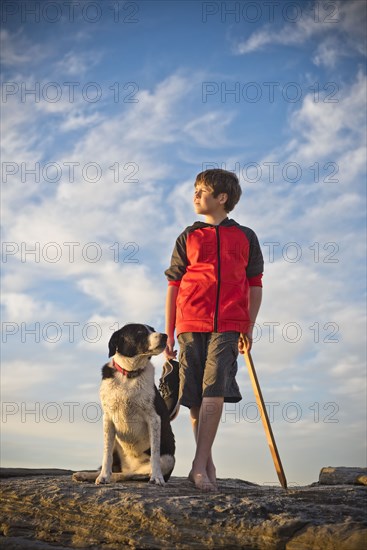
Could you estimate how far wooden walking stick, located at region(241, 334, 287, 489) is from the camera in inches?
269

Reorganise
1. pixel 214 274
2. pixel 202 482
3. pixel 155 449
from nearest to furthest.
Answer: pixel 202 482 → pixel 155 449 → pixel 214 274

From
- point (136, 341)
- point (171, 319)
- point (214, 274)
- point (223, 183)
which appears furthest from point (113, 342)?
point (223, 183)

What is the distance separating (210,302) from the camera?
6562 mm

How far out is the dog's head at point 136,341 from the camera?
6480mm

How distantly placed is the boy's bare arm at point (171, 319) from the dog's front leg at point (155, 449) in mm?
717

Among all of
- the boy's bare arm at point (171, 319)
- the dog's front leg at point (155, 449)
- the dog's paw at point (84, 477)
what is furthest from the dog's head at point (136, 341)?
the dog's paw at point (84, 477)

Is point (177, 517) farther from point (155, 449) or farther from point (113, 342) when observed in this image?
point (113, 342)

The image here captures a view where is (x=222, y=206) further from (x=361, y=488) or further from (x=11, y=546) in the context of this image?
(x=11, y=546)

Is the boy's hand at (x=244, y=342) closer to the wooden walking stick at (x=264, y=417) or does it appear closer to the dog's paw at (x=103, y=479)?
the wooden walking stick at (x=264, y=417)

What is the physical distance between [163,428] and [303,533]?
2.05 metres

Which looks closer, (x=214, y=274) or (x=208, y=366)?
(x=208, y=366)

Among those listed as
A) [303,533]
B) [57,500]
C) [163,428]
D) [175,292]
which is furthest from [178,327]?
[303,533]

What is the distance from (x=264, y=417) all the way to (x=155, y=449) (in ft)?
4.22

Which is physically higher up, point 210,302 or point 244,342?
point 210,302
